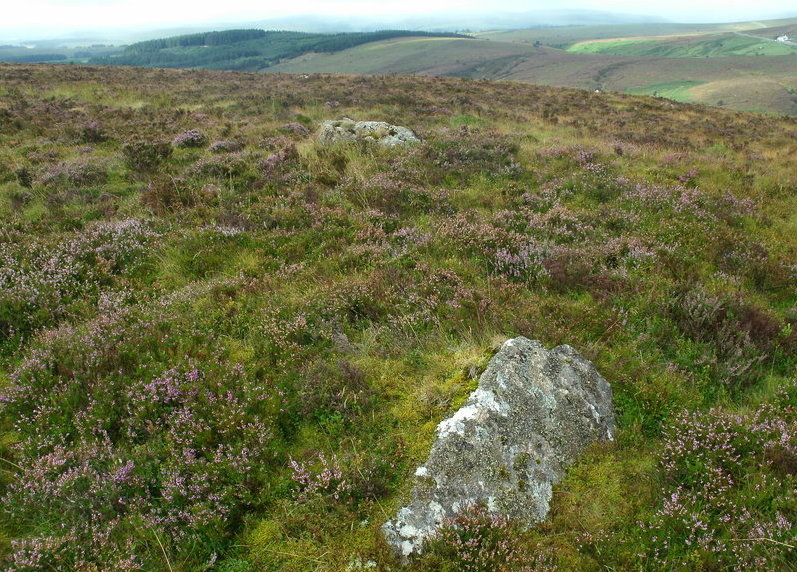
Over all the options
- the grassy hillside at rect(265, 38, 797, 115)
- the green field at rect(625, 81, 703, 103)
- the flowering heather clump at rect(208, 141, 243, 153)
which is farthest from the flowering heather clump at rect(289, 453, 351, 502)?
the green field at rect(625, 81, 703, 103)

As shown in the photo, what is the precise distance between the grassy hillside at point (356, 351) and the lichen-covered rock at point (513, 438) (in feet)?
0.53

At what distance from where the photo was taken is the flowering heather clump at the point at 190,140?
49.1ft

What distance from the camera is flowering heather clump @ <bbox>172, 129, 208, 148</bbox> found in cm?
1495

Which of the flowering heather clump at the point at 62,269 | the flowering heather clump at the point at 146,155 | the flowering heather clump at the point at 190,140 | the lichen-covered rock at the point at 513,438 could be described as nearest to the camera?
the lichen-covered rock at the point at 513,438

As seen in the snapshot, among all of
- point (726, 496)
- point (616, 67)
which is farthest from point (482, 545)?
point (616, 67)

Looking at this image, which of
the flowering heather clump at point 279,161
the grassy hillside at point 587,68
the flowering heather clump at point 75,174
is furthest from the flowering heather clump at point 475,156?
the grassy hillside at point 587,68

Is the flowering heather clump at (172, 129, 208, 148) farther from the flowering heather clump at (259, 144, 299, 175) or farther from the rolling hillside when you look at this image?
the rolling hillside

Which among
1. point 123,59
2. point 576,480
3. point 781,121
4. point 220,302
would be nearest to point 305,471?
point 576,480

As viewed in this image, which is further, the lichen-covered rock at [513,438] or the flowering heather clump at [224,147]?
the flowering heather clump at [224,147]

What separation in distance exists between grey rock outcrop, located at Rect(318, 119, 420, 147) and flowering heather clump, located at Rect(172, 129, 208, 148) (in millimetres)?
4185

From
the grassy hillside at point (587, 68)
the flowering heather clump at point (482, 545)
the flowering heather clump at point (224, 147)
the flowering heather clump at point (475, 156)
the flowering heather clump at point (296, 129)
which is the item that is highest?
the grassy hillside at point (587, 68)

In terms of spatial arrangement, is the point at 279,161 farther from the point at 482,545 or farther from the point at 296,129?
the point at 482,545

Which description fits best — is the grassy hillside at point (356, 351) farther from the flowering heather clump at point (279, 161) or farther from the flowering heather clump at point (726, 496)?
the flowering heather clump at point (279, 161)

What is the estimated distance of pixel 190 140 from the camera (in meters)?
15.2
